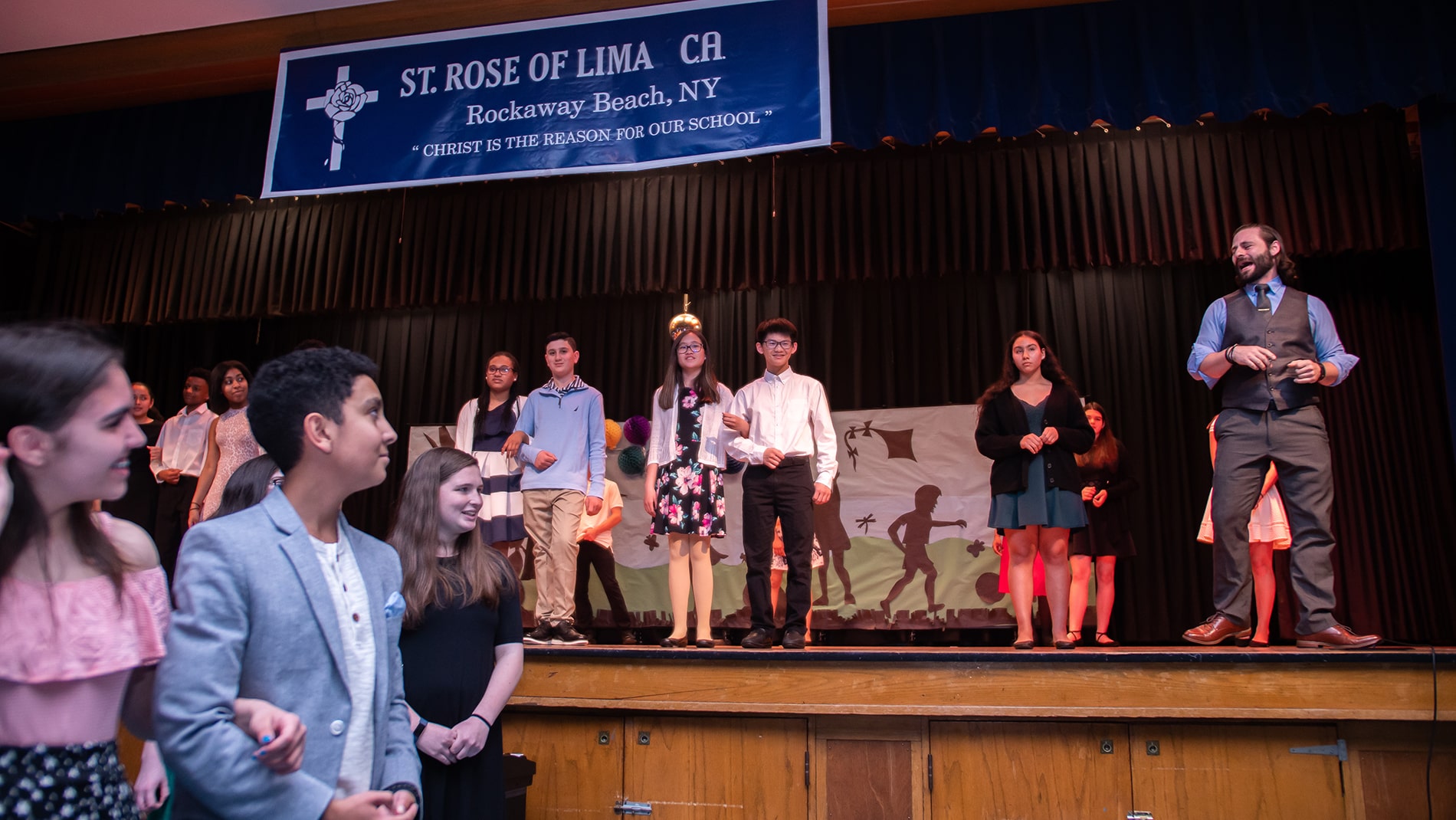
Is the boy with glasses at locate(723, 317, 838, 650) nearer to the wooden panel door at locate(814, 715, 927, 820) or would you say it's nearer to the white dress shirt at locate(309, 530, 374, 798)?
the wooden panel door at locate(814, 715, 927, 820)

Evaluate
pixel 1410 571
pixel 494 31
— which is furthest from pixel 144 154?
pixel 1410 571

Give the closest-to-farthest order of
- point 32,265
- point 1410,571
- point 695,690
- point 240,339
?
point 695,690 < point 1410,571 < point 32,265 < point 240,339

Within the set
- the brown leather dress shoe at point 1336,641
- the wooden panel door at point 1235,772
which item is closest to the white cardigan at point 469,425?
the wooden panel door at point 1235,772

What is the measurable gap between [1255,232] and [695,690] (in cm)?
298

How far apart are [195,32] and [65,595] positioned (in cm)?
527

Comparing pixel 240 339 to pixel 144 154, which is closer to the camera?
pixel 144 154

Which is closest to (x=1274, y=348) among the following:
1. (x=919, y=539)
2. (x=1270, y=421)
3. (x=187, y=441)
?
(x=1270, y=421)

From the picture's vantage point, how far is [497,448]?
16.5 ft

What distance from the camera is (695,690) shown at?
3.72m

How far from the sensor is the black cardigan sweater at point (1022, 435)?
4070 millimetres

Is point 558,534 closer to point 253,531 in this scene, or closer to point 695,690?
point 695,690

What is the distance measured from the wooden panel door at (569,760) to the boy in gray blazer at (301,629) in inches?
90.5

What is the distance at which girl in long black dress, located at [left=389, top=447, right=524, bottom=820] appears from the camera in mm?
2268


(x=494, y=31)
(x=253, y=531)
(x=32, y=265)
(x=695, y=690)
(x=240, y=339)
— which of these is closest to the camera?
(x=253, y=531)
